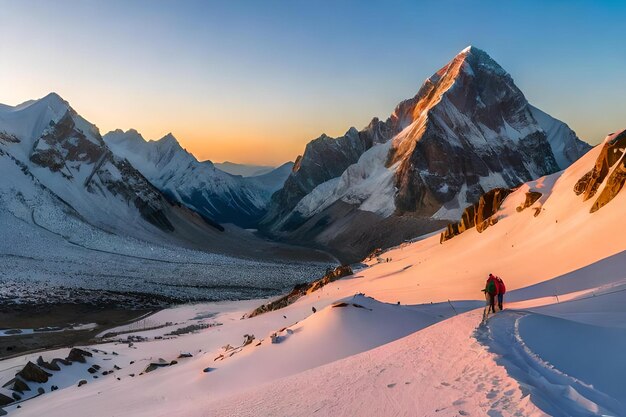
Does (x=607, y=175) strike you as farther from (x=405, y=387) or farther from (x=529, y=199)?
(x=405, y=387)

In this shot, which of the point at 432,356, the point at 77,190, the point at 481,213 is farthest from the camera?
the point at 77,190

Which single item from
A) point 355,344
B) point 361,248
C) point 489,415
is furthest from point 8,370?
point 361,248

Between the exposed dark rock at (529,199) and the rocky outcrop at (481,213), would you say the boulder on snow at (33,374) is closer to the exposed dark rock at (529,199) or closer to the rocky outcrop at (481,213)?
the rocky outcrop at (481,213)

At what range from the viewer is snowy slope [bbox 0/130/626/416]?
25.2 ft

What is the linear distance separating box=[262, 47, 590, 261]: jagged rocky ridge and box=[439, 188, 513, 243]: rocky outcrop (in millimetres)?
62253

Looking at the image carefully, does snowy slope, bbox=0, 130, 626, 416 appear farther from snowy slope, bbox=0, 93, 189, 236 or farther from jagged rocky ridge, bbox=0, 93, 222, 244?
snowy slope, bbox=0, 93, 189, 236

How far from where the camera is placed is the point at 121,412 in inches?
508

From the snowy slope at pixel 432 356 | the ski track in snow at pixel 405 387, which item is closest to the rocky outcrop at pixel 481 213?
the snowy slope at pixel 432 356

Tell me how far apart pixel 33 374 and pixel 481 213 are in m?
43.9

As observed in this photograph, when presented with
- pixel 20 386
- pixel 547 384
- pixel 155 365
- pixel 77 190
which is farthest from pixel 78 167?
pixel 547 384

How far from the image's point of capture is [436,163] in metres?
138

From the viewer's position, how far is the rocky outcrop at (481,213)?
163ft

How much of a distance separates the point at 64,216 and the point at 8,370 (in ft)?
265

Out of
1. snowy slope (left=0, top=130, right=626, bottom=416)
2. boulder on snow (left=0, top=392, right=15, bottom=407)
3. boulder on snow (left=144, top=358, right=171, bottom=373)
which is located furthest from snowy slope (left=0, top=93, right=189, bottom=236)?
boulder on snow (left=0, top=392, right=15, bottom=407)
